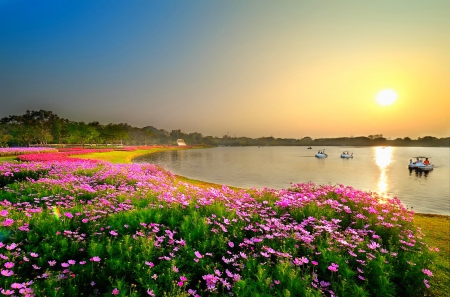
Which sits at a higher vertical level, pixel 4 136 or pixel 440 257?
pixel 4 136

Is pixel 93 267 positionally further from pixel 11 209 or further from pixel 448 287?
pixel 448 287

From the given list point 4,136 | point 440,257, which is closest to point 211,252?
point 440,257

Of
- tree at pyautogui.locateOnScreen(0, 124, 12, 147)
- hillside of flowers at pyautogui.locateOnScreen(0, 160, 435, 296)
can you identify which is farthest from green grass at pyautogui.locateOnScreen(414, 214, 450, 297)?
tree at pyautogui.locateOnScreen(0, 124, 12, 147)

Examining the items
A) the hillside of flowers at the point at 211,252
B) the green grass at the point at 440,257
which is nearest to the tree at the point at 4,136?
the hillside of flowers at the point at 211,252

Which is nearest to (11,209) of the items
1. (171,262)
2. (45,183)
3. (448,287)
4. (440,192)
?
(45,183)

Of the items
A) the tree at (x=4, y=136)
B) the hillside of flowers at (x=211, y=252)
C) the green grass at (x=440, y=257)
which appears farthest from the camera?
the tree at (x=4, y=136)

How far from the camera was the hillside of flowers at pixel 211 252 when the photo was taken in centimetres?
353

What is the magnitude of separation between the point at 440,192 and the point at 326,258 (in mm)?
28883

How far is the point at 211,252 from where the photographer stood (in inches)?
178

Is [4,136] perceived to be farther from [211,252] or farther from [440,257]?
[440,257]

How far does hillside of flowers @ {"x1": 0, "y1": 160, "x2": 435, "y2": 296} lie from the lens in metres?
3.53

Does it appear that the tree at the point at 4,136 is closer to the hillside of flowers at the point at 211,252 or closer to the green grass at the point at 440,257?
the hillside of flowers at the point at 211,252

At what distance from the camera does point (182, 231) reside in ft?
16.3

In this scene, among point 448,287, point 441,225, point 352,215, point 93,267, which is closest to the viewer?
point 93,267
